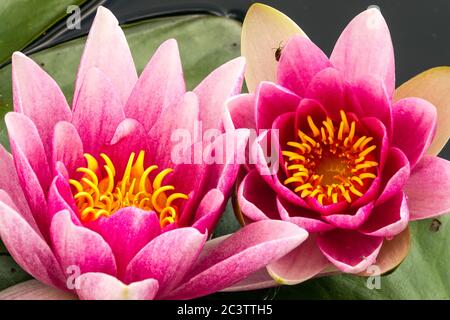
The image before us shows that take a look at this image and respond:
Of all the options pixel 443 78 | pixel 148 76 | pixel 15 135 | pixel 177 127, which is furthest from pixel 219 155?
pixel 443 78

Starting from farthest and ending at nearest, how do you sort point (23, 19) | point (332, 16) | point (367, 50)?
point (332, 16) → point (23, 19) → point (367, 50)

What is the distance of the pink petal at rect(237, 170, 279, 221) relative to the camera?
1617 millimetres

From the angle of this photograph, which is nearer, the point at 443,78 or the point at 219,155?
the point at 219,155

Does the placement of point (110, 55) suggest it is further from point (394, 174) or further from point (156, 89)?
point (394, 174)

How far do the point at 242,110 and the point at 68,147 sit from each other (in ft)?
1.29

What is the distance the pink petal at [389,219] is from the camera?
157 centimetres

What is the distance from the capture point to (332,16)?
8.11 feet

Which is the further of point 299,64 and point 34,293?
point 299,64

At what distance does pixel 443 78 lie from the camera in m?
1.77

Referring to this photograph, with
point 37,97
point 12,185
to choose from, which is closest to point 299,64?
point 37,97

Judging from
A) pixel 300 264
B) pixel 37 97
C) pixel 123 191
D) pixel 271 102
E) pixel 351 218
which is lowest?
pixel 300 264

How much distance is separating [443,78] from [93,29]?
81cm

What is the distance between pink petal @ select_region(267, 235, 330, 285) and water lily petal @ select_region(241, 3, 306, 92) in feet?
1.40
